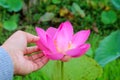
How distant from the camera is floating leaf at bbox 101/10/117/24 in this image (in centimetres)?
280

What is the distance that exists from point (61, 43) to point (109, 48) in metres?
1.05

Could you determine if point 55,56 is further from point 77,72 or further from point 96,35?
point 96,35

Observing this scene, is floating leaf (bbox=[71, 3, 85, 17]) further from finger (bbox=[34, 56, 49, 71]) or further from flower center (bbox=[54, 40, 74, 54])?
flower center (bbox=[54, 40, 74, 54])

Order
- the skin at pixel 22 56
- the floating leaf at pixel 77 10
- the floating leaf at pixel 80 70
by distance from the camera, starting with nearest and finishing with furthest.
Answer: the skin at pixel 22 56 → the floating leaf at pixel 80 70 → the floating leaf at pixel 77 10

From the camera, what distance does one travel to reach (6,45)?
135cm

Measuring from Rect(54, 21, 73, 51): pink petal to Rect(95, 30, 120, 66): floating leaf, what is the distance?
2.94ft

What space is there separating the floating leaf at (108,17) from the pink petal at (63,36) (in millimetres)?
1597

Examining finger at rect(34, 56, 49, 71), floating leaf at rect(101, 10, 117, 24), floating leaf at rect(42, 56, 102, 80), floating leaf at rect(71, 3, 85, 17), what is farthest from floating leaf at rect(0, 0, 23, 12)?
finger at rect(34, 56, 49, 71)

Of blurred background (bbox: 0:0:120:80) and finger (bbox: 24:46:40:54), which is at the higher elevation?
finger (bbox: 24:46:40:54)

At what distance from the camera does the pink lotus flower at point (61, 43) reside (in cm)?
113

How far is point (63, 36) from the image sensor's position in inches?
46.8

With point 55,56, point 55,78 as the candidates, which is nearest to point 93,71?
point 55,78

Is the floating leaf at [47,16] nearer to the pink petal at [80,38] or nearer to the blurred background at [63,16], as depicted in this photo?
the blurred background at [63,16]

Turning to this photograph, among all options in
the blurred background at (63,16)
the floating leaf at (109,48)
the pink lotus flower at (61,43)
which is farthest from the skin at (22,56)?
the blurred background at (63,16)
